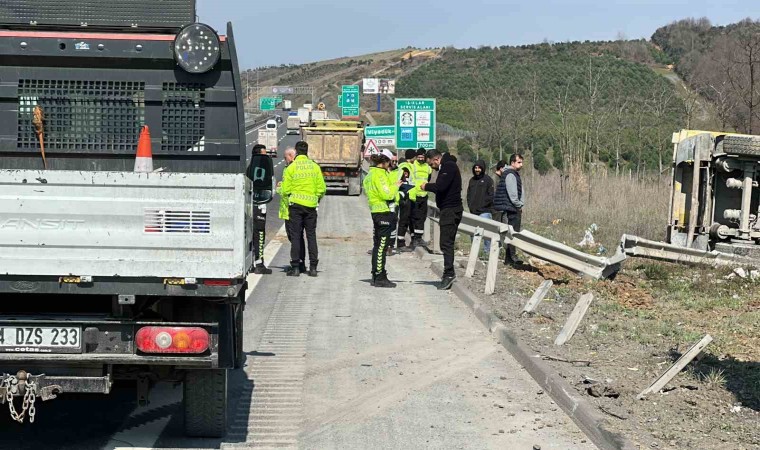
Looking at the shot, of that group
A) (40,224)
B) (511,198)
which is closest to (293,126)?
(511,198)

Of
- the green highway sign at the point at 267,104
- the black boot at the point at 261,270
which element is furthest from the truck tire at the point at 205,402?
the green highway sign at the point at 267,104

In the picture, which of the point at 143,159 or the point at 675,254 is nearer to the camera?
the point at 143,159

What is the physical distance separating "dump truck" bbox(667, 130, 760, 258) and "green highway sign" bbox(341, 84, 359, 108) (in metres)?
60.5

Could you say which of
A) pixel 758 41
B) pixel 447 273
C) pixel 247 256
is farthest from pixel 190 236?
pixel 758 41

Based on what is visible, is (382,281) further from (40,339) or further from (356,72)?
(356,72)

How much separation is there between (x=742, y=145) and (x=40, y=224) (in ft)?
38.2

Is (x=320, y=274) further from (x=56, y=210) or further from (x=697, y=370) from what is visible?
(x=56, y=210)

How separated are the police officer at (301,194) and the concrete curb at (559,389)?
4357 millimetres

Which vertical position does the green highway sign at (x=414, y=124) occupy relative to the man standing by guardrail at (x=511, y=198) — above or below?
above

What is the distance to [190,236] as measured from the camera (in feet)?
19.2

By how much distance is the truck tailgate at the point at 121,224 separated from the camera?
5688mm

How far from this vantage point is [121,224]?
5797mm

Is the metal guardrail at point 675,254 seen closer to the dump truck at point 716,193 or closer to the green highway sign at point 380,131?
the dump truck at point 716,193

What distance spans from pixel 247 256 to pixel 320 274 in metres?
9.97
